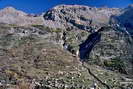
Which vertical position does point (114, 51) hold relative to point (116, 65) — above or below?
above

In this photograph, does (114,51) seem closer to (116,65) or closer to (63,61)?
(116,65)

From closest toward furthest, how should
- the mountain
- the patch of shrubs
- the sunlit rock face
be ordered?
the mountain, the patch of shrubs, the sunlit rock face

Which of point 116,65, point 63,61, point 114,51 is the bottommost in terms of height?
point 116,65

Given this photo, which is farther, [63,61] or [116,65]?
[116,65]

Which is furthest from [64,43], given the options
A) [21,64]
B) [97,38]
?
[21,64]

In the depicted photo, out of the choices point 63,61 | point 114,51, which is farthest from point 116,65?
point 63,61

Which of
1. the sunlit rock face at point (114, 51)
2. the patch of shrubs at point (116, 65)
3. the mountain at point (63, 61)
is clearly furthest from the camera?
the sunlit rock face at point (114, 51)

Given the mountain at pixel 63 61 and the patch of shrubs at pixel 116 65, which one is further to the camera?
the patch of shrubs at pixel 116 65

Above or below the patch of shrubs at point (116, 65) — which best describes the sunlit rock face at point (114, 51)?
above

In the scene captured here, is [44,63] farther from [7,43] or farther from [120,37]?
[120,37]

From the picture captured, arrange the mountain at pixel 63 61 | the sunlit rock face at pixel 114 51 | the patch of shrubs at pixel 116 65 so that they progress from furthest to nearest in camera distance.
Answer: the sunlit rock face at pixel 114 51
the patch of shrubs at pixel 116 65
the mountain at pixel 63 61

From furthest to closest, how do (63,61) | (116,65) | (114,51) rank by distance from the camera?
(114,51)
(116,65)
(63,61)

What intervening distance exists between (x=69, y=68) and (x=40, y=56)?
1739cm

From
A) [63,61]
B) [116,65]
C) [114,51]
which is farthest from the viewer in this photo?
[114,51]
